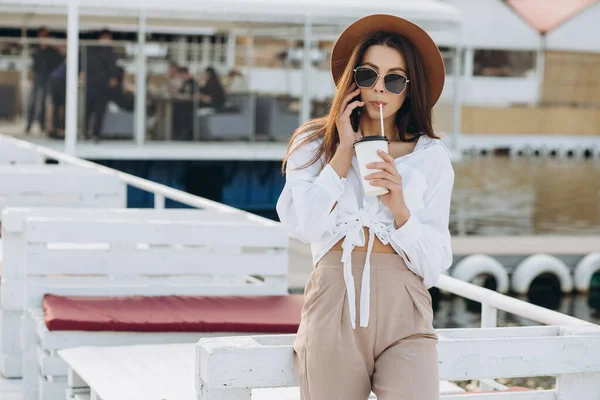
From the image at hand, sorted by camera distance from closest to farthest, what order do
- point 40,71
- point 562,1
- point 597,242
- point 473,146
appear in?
1. point 597,242
2. point 40,71
3. point 562,1
4. point 473,146

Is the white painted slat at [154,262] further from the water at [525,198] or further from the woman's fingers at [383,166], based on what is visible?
the water at [525,198]

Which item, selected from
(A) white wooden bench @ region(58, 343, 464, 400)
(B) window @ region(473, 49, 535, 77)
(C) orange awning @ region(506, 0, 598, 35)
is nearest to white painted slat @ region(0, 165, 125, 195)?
(A) white wooden bench @ region(58, 343, 464, 400)

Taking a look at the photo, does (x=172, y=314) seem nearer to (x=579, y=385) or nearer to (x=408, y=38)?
(x=579, y=385)

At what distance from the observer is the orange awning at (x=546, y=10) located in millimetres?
37906

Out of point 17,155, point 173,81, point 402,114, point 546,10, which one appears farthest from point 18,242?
point 546,10

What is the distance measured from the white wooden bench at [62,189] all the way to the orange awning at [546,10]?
32.0 metres

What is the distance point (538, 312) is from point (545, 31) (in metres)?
37.6

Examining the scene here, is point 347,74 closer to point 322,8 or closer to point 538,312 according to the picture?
point 538,312

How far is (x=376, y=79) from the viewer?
2.88m

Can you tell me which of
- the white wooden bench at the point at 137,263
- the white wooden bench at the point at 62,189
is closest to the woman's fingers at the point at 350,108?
the white wooden bench at the point at 137,263

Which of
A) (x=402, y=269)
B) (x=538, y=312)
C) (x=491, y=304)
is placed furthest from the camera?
(x=491, y=304)

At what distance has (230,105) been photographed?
1794 centimetres

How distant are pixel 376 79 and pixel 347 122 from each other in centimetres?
13

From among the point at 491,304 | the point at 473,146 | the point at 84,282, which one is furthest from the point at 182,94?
the point at 473,146
